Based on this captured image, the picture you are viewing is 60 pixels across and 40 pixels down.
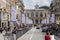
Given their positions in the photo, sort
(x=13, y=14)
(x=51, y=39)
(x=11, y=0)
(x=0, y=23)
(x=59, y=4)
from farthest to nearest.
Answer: (x=59, y=4) < (x=11, y=0) < (x=0, y=23) < (x=13, y=14) < (x=51, y=39)

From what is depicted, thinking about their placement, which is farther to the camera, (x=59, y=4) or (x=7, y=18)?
(x=59, y=4)

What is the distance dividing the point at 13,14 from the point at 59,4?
411ft

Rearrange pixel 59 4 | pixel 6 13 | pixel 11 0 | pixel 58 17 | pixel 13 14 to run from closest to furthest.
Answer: pixel 13 14 → pixel 6 13 → pixel 11 0 → pixel 58 17 → pixel 59 4

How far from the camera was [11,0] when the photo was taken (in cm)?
13475

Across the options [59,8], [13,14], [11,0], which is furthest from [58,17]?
[13,14]

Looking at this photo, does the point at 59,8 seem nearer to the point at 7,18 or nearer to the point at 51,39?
the point at 7,18

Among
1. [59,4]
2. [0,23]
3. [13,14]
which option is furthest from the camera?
[59,4]

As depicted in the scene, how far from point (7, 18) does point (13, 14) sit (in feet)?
212

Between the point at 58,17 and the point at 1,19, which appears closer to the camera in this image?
the point at 1,19

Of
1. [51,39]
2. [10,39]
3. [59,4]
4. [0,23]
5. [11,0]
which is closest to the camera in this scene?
[51,39]

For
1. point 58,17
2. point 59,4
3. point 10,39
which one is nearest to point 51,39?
point 10,39

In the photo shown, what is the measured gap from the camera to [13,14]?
170ft

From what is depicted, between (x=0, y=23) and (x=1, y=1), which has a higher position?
(x=1, y=1)

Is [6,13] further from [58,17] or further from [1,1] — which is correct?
[58,17]
